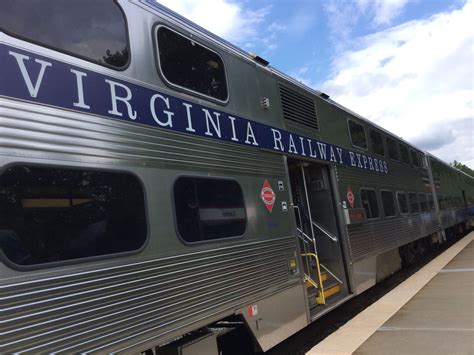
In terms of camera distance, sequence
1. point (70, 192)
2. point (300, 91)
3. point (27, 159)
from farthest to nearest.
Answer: point (300, 91) → point (70, 192) → point (27, 159)

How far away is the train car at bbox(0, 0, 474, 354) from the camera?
232cm

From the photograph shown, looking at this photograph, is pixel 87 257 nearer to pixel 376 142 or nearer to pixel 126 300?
pixel 126 300

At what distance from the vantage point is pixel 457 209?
17422mm

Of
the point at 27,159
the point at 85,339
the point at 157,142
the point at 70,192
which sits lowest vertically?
the point at 85,339

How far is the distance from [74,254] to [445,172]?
16473 mm

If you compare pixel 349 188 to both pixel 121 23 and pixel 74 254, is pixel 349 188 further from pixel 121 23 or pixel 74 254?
pixel 74 254

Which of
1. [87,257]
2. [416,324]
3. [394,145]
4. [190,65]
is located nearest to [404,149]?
[394,145]

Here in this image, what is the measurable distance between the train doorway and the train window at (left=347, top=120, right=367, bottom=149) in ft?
4.92

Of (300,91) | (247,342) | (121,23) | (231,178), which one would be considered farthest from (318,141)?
(121,23)

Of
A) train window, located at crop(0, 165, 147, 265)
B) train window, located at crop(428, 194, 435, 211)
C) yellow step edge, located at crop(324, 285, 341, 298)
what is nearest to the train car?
train window, located at crop(0, 165, 147, 265)

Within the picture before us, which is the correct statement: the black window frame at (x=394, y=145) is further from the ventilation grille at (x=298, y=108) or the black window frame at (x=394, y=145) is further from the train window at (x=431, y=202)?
the ventilation grille at (x=298, y=108)

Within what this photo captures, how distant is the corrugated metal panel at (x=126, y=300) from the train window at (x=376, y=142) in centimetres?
527

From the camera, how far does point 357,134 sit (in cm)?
781

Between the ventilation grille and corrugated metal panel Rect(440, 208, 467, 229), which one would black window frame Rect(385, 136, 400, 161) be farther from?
corrugated metal panel Rect(440, 208, 467, 229)
